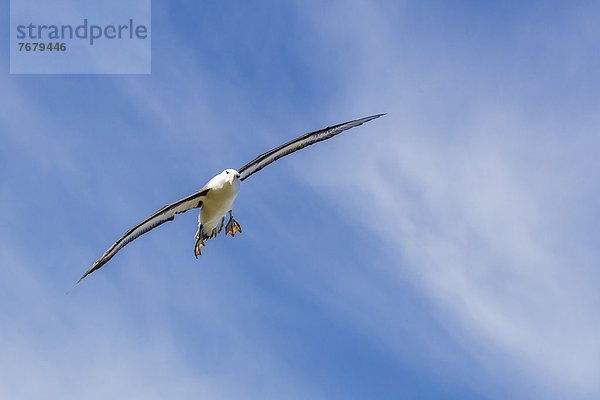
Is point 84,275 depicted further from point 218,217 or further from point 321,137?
point 321,137

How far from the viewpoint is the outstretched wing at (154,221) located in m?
35.0

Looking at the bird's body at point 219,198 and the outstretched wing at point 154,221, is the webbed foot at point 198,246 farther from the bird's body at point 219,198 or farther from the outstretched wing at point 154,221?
the outstretched wing at point 154,221

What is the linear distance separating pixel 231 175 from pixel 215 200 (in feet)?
4.72

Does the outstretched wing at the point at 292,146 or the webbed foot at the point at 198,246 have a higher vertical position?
the outstretched wing at the point at 292,146

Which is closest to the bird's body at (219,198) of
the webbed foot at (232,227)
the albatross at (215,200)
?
the albatross at (215,200)

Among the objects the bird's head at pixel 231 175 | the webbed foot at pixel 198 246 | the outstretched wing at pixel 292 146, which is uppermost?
the outstretched wing at pixel 292 146

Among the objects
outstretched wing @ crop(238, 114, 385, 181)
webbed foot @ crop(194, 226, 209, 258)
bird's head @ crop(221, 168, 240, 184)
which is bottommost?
webbed foot @ crop(194, 226, 209, 258)

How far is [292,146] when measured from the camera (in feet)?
118

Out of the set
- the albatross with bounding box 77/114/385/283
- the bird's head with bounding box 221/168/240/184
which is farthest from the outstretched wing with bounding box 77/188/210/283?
the bird's head with bounding box 221/168/240/184

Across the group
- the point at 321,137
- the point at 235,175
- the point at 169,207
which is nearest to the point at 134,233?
the point at 169,207

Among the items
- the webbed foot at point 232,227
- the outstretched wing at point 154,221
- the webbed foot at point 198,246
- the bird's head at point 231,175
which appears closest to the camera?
the bird's head at point 231,175

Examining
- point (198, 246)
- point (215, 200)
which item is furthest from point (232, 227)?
point (215, 200)

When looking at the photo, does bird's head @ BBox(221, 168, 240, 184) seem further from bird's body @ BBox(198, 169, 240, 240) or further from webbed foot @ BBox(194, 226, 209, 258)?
webbed foot @ BBox(194, 226, 209, 258)

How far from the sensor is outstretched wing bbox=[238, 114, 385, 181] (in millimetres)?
35469
